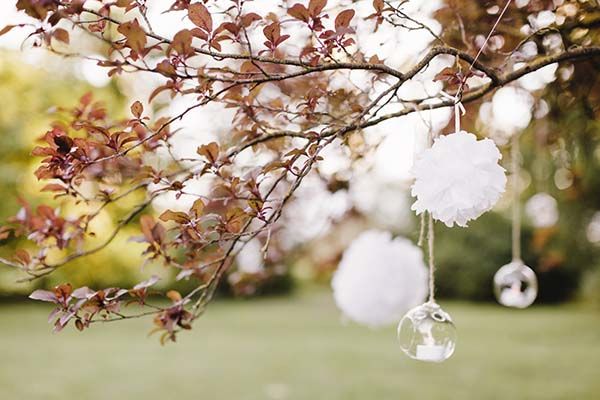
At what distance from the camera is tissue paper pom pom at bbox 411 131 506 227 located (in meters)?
0.98

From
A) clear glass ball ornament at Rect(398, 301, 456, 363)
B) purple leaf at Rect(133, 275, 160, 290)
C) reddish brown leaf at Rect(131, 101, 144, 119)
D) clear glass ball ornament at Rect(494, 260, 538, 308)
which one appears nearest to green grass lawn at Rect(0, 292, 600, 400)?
clear glass ball ornament at Rect(494, 260, 538, 308)

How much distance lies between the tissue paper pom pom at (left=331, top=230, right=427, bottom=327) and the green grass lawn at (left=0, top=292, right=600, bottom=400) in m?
2.05

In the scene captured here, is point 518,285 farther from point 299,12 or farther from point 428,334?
point 299,12

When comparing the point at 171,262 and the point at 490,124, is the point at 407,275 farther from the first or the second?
the point at 171,262

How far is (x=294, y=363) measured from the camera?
573 centimetres

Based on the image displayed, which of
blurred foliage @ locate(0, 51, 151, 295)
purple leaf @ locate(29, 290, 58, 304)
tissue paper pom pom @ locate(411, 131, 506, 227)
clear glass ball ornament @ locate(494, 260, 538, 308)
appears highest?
blurred foliage @ locate(0, 51, 151, 295)

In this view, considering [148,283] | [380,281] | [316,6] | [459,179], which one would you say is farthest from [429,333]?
[380,281]

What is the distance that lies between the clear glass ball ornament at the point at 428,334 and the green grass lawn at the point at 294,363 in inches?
131

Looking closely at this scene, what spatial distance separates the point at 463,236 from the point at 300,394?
6974 millimetres

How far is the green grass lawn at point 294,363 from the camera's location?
183 inches

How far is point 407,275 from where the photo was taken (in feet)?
8.55

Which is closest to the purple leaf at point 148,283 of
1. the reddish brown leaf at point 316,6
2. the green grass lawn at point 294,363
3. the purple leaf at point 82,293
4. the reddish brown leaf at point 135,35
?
the purple leaf at point 82,293

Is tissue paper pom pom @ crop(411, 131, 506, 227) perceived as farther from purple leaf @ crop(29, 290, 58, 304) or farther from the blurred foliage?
the blurred foliage

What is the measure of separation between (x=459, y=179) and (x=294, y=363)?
4996 millimetres
